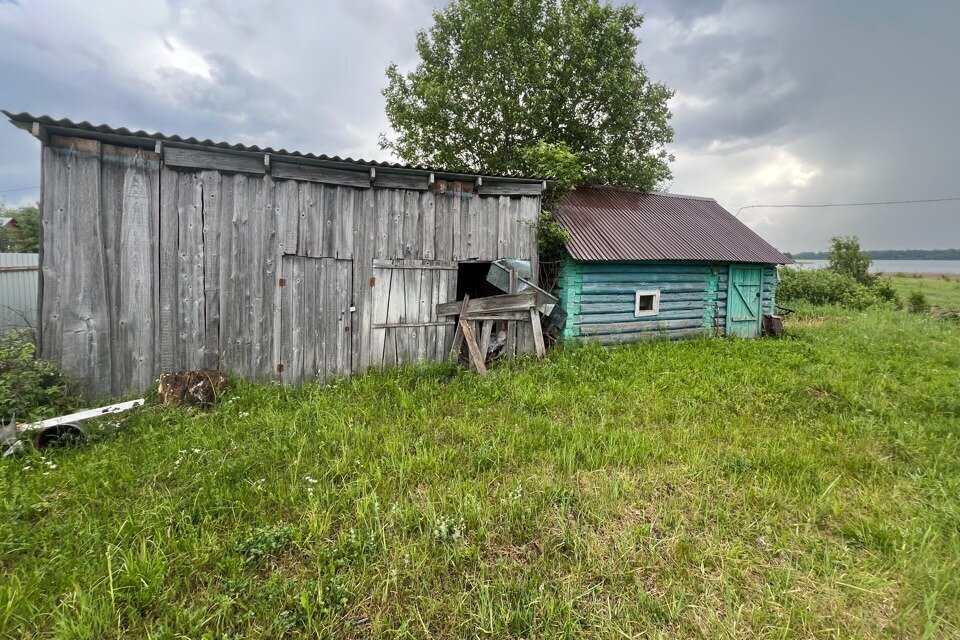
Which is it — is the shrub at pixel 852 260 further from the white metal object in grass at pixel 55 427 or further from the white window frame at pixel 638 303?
the white metal object in grass at pixel 55 427

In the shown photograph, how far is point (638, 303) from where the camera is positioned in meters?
11.1

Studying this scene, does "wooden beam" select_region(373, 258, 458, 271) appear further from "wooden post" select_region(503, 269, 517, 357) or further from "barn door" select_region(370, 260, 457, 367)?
"wooden post" select_region(503, 269, 517, 357)

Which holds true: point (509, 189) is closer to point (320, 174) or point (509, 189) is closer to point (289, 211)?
point (320, 174)

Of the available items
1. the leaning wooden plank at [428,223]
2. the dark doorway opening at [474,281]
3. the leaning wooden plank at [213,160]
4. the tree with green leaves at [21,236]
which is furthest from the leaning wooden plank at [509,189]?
the tree with green leaves at [21,236]

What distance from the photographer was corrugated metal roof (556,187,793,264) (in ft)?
35.1

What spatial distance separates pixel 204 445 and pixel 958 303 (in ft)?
110

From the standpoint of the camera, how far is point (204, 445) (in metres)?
4.42

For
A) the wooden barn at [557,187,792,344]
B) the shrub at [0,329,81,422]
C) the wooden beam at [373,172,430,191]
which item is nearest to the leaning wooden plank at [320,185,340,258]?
the wooden beam at [373,172,430,191]

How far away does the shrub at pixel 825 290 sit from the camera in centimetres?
2083

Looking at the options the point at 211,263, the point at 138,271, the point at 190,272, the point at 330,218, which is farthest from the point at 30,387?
the point at 330,218

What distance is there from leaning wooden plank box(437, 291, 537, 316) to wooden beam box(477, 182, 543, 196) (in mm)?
2161

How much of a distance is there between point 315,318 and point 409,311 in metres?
1.64

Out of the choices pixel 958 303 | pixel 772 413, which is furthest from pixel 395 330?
pixel 958 303

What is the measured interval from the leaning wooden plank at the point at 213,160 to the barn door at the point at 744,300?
1281 cm
